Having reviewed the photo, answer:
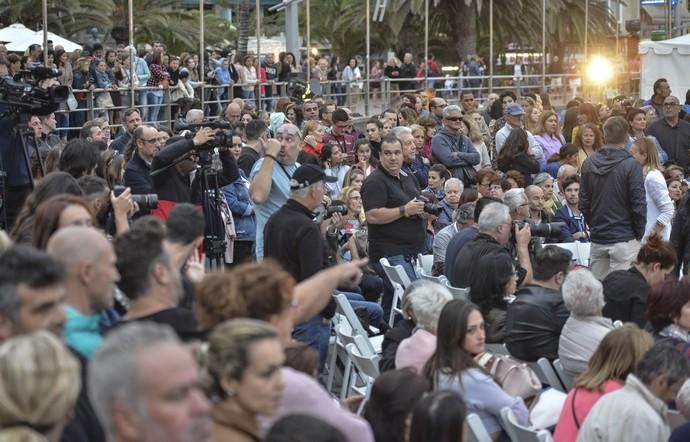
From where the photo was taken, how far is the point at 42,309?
13.0 ft

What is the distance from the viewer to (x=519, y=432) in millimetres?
6121

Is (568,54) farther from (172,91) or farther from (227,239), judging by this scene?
(227,239)

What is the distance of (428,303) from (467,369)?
0.67 meters

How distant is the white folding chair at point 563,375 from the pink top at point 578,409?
41.3 inches

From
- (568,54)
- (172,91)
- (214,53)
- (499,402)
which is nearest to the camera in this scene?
(499,402)

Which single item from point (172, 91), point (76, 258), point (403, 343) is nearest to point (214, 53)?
point (172, 91)

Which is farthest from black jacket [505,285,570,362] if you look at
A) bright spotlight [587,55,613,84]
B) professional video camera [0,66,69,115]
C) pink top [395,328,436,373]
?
bright spotlight [587,55,613,84]

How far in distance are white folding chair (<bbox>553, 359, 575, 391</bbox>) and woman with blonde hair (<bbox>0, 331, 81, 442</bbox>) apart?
4.37 m

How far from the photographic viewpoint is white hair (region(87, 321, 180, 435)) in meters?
3.25

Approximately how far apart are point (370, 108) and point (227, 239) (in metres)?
19.6

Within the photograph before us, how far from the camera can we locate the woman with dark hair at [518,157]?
14.2 meters

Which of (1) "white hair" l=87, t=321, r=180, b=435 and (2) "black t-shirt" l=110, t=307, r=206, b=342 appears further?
(2) "black t-shirt" l=110, t=307, r=206, b=342

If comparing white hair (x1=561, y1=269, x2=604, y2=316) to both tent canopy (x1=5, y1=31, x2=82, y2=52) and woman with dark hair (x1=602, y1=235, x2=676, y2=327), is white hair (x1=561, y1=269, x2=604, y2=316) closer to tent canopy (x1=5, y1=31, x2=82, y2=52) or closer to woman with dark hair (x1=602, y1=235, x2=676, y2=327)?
woman with dark hair (x1=602, y1=235, x2=676, y2=327)

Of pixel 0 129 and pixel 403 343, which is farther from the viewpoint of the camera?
pixel 0 129
